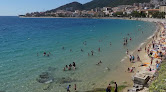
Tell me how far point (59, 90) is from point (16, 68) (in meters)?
9.32

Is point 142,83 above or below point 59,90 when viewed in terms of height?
above

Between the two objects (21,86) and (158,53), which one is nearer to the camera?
(21,86)

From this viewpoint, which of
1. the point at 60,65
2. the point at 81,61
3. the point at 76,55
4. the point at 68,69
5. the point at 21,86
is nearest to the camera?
the point at 21,86

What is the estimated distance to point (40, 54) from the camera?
28.8 metres

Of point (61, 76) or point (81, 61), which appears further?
point (81, 61)

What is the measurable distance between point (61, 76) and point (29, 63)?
7531mm

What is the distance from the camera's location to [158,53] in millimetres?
24438

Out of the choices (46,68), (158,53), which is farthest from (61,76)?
(158,53)

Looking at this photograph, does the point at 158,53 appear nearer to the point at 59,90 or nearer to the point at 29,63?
the point at 59,90

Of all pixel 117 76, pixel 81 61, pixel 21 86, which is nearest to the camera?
pixel 21 86

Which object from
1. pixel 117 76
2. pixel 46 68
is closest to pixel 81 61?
pixel 46 68

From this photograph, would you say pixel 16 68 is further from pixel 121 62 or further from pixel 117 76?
pixel 121 62

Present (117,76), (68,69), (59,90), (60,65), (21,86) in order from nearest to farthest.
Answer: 1. (59,90)
2. (21,86)
3. (117,76)
4. (68,69)
5. (60,65)

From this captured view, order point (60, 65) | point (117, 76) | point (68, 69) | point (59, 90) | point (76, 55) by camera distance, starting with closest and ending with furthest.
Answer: point (59, 90)
point (117, 76)
point (68, 69)
point (60, 65)
point (76, 55)
